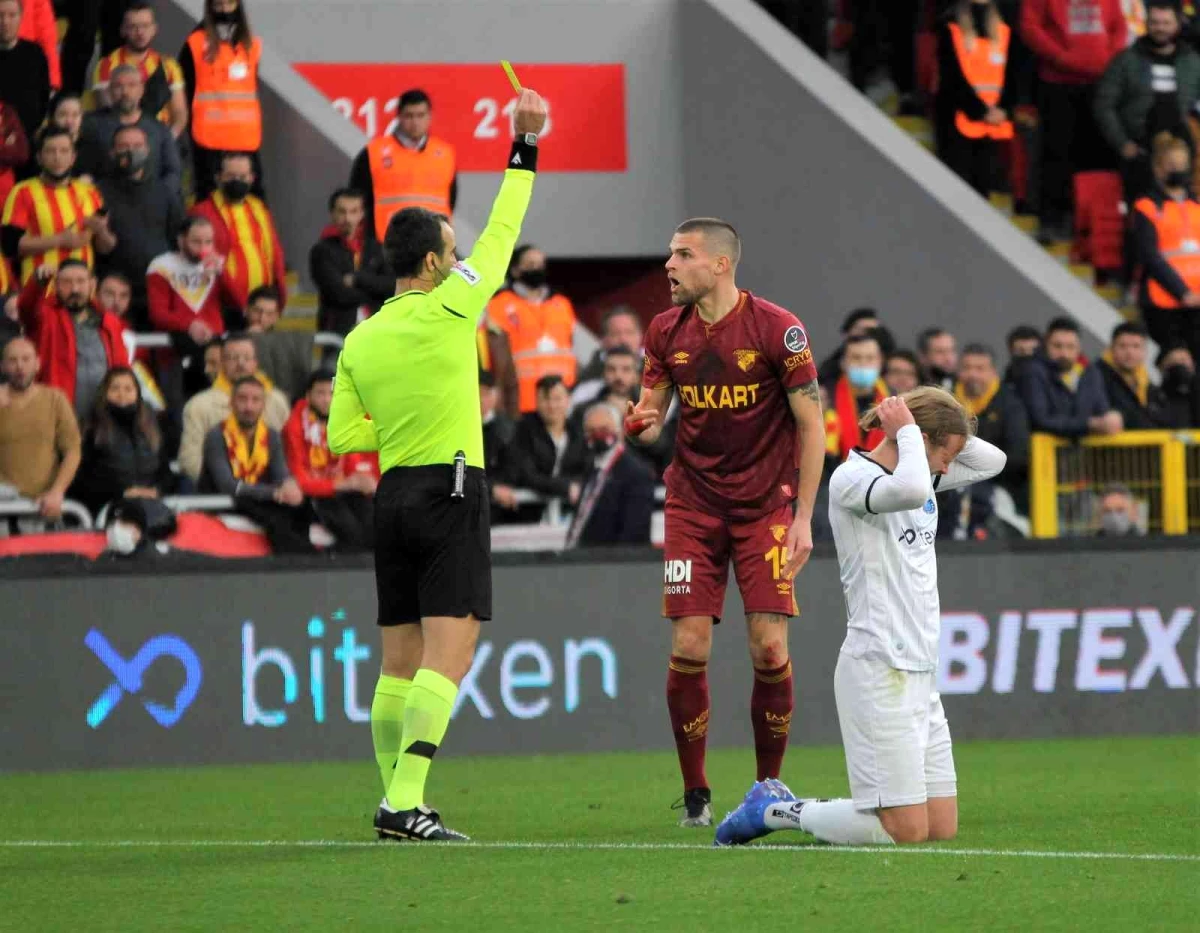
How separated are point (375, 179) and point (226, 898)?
9.71 metres

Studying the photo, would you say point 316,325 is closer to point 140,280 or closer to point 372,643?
point 140,280

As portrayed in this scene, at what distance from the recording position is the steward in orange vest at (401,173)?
53.3 feet

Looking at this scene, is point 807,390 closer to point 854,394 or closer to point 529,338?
point 854,394

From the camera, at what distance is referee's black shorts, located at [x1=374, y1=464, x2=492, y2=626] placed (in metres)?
8.50

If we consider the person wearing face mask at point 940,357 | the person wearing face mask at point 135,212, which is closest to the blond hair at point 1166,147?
the person wearing face mask at point 940,357

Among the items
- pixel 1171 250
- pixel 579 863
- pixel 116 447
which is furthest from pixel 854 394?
pixel 579 863

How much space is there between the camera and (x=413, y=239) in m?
8.59

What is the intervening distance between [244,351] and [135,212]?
1.78 m

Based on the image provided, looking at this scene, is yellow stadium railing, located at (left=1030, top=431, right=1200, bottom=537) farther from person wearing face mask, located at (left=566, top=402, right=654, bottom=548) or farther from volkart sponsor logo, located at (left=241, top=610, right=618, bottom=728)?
volkart sponsor logo, located at (left=241, top=610, right=618, bottom=728)

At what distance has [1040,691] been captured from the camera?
13797 mm

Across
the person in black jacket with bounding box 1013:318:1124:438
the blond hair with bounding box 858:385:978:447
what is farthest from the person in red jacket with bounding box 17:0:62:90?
the blond hair with bounding box 858:385:978:447

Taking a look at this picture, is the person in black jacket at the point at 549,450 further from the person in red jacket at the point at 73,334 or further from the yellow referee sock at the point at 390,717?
the yellow referee sock at the point at 390,717

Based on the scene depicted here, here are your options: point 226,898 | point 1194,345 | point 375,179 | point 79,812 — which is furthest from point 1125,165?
point 226,898

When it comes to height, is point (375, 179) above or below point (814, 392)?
above
